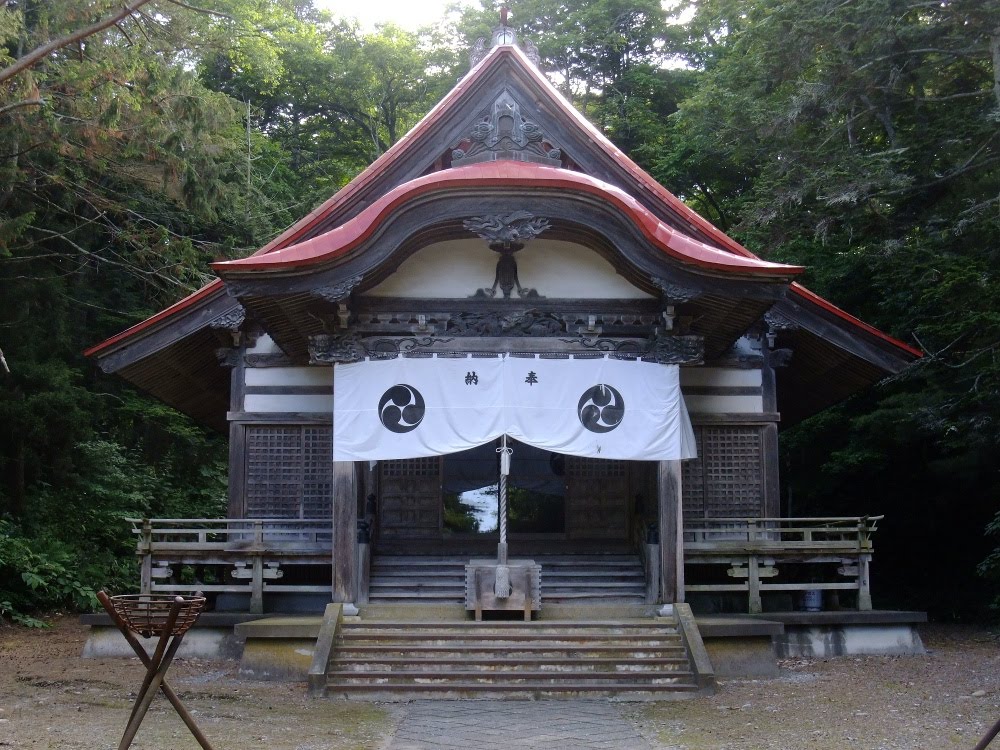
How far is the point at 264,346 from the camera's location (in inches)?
572

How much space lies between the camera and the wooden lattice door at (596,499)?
50.6 feet

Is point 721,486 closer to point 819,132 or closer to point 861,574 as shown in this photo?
point 861,574

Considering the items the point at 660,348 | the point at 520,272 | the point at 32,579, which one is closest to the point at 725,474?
the point at 660,348

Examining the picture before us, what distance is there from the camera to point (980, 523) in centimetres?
1930

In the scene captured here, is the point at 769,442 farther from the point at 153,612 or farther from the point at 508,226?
the point at 153,612

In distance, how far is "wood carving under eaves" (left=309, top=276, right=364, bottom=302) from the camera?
11617mm

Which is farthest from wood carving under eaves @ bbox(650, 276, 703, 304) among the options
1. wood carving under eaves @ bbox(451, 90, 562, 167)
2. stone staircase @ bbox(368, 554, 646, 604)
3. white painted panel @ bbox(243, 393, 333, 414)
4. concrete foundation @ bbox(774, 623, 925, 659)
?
white painted panel @ bbox(243, 393, 333, 414)

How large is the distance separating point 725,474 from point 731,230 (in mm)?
8244

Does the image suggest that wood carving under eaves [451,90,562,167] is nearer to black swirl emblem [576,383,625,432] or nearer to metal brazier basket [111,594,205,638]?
black swirl emblem [576,383,625,432]

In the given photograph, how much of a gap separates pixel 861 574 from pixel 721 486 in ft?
7.21

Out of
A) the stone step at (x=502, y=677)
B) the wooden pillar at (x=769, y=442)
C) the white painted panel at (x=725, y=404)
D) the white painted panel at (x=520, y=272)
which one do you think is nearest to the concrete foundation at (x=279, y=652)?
the stone step at (x=502, y=677)

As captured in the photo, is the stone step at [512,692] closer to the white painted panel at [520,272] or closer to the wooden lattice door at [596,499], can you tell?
the white painted panel at [520,272]

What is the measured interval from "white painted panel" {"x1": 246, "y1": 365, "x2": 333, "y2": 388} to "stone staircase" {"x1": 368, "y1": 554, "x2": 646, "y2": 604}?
2677mm

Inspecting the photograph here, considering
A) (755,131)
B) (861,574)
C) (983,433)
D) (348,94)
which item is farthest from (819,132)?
(348,94)
